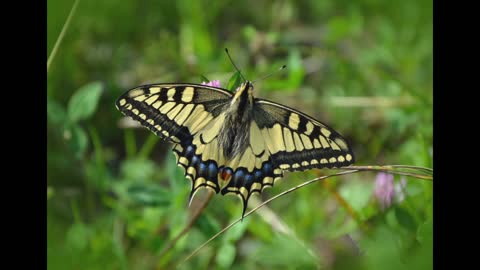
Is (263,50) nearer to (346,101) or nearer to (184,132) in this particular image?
(346,101)

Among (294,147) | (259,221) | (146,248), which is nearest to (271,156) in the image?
(294,147)

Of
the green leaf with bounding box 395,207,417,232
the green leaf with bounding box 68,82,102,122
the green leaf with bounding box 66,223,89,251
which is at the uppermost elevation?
the green leaf with bounding box 395,207,417,232

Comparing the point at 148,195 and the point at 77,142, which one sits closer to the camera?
the point at 148,195

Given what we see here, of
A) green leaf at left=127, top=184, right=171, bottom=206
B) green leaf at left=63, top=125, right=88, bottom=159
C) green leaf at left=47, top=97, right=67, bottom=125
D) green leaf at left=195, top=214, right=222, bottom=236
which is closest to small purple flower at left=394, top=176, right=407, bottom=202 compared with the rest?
green leaf at left=195, top=214, right=222, bottom=236

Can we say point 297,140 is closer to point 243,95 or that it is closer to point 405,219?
point 243,95

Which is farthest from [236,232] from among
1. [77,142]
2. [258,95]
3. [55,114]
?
[258,95]

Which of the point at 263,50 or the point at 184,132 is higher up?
the point at 263,50

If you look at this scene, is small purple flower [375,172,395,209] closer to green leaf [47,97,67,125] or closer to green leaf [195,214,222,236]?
green leaf [195,214,222,236]
